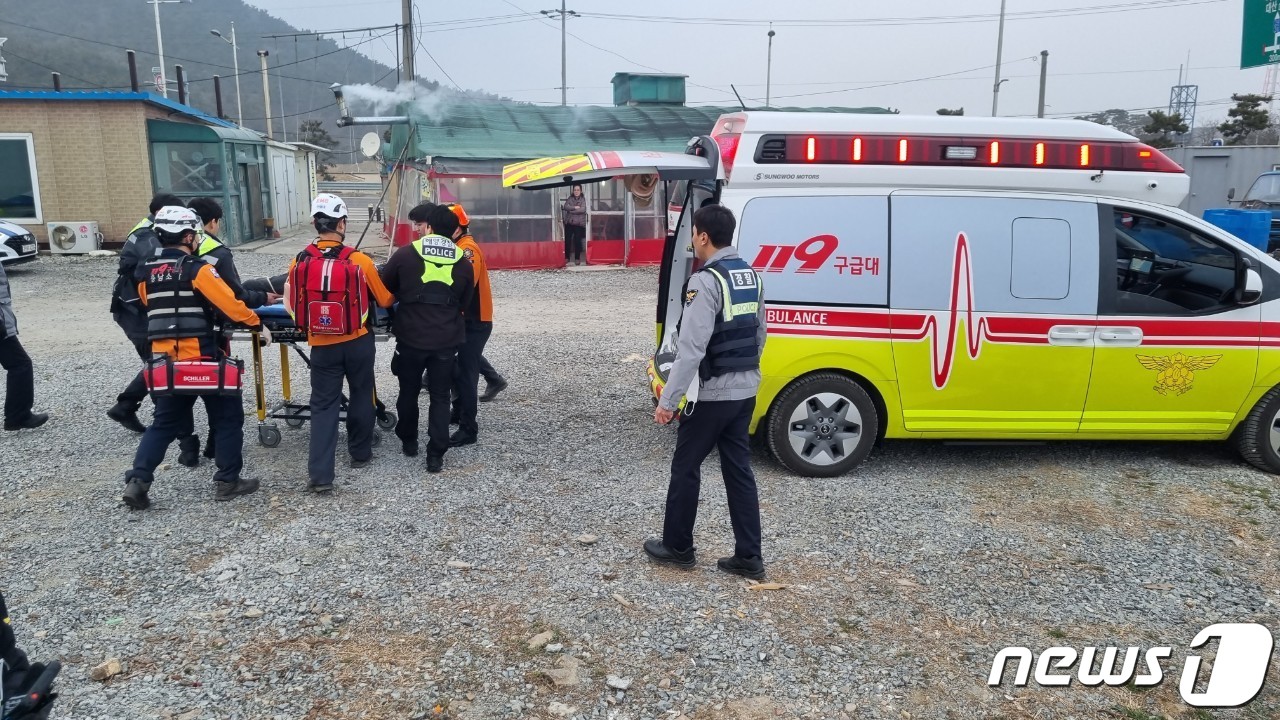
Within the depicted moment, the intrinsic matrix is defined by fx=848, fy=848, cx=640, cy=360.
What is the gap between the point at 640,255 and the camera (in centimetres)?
1880

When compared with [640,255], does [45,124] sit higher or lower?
higher

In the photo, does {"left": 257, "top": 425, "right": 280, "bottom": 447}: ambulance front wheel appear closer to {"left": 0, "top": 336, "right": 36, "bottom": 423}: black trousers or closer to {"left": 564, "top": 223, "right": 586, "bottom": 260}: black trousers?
{"left": 0, "top": 336, "right": 36, "bottom": 423}: black trousers

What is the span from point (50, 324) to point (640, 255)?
11.1 metres

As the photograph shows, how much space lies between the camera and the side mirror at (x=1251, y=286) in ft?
18.0

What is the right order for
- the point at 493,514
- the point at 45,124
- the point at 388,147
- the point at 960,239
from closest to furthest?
1. the point at 493,514
2. the point at 960,239
3. the point at 45,124
4. the point at 388,147

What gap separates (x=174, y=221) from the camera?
4953 millimetres

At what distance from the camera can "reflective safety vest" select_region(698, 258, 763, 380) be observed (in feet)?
13.4

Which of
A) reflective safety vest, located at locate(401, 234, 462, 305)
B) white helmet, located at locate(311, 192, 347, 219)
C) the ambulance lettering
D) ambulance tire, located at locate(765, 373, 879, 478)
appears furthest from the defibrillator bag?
ambulance tire, located at locate(765, 373, 879, 478)

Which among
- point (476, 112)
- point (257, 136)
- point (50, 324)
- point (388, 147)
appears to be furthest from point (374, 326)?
point (257, 136)

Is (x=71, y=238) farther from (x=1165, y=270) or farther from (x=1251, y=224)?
(x=1251, y=224)

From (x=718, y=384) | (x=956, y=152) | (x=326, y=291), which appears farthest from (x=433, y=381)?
(x=956, y=152)

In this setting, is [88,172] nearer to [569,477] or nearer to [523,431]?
[523,431]

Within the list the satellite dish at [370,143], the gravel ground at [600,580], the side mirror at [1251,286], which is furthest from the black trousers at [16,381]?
the satellite dish at [370,143]

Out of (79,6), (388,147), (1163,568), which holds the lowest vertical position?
(1163,568)
